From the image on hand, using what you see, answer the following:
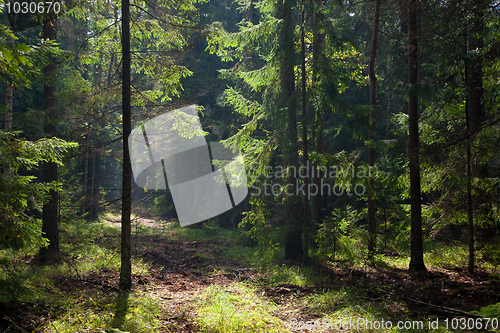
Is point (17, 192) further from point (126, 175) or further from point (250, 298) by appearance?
point (250, 298)

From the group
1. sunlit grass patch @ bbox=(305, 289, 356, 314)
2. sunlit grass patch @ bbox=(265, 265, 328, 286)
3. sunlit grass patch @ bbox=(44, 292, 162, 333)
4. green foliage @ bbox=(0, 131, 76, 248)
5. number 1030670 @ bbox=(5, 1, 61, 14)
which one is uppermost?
number 1030670 @ bbox=(5, 1, 61, 14)

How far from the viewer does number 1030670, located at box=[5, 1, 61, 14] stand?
24.5 feet

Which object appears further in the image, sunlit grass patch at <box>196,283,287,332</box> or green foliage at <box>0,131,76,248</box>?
sunlit grass patch at <box>196,283,287,332</box>

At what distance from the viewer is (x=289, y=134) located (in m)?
11.0

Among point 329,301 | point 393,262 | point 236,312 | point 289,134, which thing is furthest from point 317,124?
point 236,312

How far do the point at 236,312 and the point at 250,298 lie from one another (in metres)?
1.21

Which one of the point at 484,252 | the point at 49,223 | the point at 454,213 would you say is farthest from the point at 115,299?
the point at 484,252

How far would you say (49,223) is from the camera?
9430mm

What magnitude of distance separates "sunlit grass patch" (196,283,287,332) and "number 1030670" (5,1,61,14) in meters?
8.00

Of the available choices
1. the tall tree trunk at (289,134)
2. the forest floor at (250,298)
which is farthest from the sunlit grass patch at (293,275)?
the tall tree trunk at (289,134)

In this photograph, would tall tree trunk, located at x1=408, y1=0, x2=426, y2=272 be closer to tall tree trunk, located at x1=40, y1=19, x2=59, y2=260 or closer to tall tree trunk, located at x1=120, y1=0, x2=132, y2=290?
tall tree trunk, located at x1=120, y1=0, x2=132, y2=290

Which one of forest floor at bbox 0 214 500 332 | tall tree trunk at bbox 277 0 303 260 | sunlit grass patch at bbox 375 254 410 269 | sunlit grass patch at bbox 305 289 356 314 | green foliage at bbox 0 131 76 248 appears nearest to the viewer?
green foliage at bbox 0 131 76 248

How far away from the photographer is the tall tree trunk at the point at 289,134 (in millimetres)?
10383

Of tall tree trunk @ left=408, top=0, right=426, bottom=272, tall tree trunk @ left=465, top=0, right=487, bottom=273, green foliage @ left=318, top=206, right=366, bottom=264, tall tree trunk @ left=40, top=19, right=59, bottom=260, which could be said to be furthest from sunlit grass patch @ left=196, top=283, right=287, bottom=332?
tall tree trunk @ left=465, top=0, right=487, bottom=273
